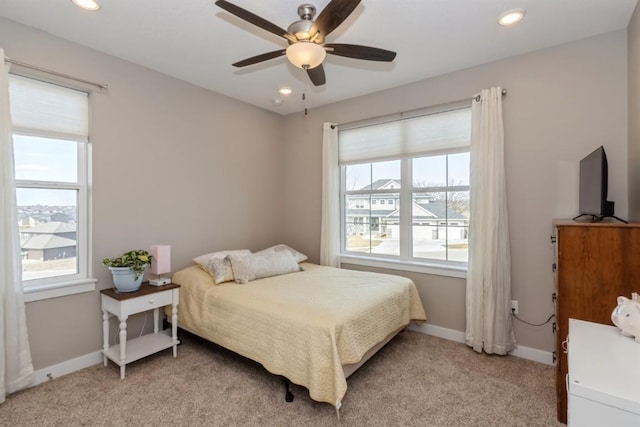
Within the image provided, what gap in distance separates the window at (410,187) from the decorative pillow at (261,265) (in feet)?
3.06

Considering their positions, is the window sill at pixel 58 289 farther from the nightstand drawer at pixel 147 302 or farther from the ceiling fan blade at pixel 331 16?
the ceiling fan blade at pixel 331 16

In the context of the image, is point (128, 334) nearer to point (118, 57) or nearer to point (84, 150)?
Answer: point (84, 150)

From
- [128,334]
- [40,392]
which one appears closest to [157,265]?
[128,334]

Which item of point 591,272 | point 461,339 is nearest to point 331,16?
point 591,272

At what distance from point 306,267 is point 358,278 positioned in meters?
0.78

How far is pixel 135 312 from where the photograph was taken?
8.08 ft

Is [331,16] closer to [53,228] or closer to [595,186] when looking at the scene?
[595,186]

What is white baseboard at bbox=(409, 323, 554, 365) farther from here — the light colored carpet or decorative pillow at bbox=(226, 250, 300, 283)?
decorative pillow at bbox=(226, 250, 300, 283)

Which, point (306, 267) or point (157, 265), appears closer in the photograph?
point (157, 265)

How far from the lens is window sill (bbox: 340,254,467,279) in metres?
3.09

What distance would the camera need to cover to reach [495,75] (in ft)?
9.28

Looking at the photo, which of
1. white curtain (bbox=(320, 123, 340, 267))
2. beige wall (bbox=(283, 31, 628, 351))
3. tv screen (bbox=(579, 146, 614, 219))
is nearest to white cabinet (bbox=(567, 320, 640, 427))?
tv screen (bbox=(579, 146, 614, 219))

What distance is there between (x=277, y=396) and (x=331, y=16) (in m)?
2.46

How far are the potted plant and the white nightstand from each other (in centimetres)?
6
